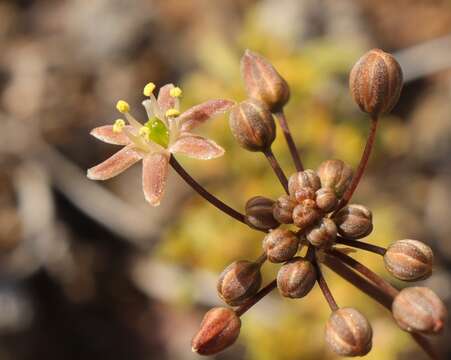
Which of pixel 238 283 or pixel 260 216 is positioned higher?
pixel 260 216

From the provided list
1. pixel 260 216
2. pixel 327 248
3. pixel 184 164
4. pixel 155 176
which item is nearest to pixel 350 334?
pixel 327 248

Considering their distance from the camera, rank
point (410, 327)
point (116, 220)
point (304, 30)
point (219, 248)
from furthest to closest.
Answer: point (304, 30) → point (116, 220) → point (219, 248) → point (410, 327)

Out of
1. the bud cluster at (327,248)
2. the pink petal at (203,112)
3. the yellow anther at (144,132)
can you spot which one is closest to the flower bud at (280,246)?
the bud cluster at (327,248)

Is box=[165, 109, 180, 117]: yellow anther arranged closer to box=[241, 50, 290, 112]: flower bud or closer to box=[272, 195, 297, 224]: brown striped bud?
box=[241, 50, 290, 112]: flower bud

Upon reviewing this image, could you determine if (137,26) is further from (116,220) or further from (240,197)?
(240,197)

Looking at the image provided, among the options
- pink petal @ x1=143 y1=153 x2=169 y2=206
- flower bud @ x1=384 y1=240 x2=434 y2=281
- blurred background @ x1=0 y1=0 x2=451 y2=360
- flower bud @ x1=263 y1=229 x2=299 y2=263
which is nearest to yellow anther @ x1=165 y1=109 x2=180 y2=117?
pink petal @ x1=143 y1=153 x2=169 y2=206

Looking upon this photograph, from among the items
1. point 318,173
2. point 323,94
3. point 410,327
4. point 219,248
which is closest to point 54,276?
point 219,248

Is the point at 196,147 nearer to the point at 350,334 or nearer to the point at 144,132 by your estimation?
the point at 144,132

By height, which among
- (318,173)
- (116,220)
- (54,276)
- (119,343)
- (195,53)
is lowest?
(119,343)
